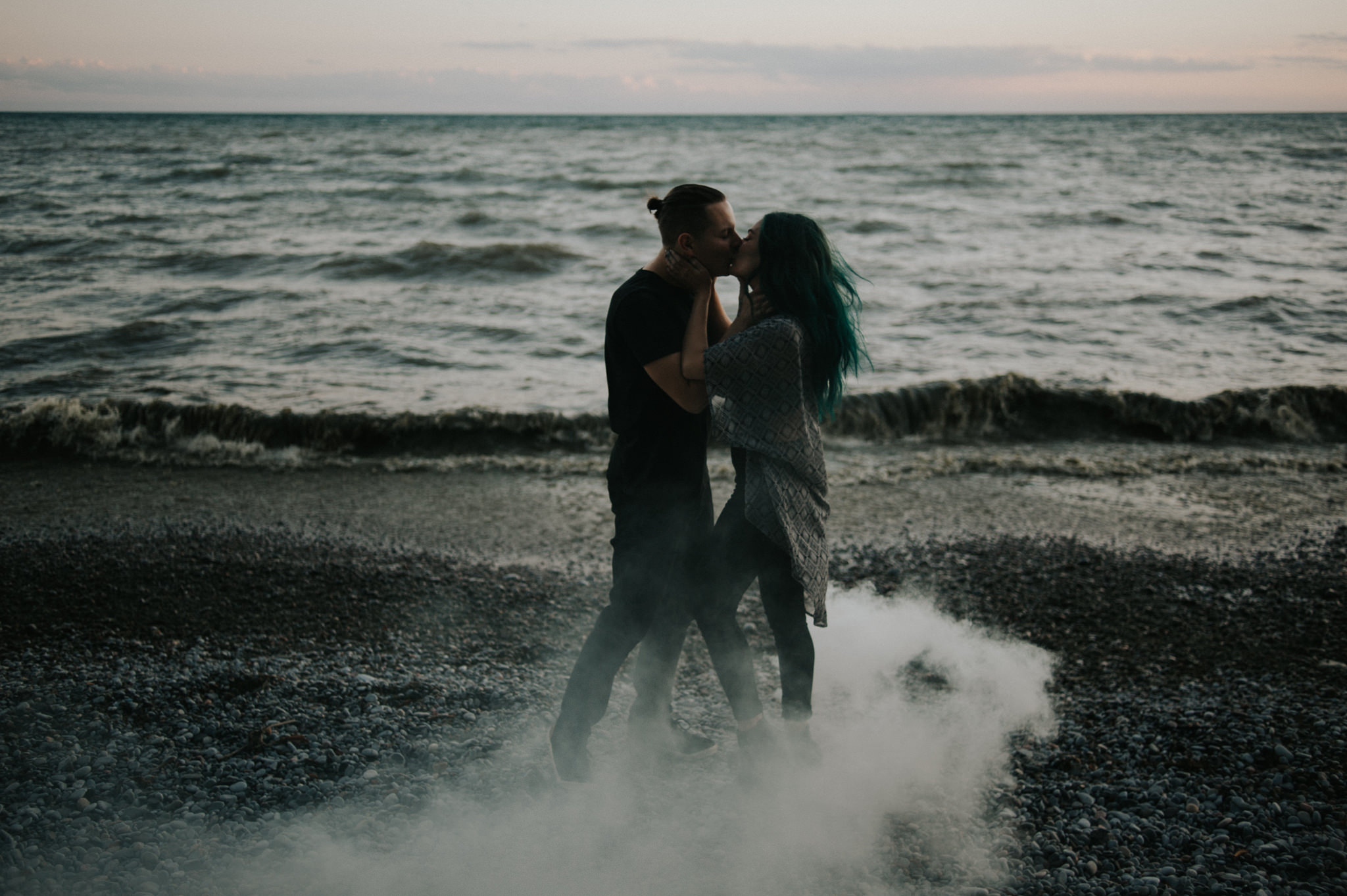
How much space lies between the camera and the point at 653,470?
276cm

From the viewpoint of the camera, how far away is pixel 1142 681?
374cm

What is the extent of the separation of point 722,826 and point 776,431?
→ 1.43 meters

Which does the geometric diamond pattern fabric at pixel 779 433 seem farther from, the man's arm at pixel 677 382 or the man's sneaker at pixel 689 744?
the man's sneaker at pixel 689 744

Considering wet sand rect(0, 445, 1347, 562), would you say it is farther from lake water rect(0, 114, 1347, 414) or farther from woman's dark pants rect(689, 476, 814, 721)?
woman's dark pants rect(689, 476, 814, 721)

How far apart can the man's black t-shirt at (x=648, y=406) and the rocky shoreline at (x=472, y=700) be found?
4.24ft

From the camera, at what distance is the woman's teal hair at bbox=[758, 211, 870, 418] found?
8.26 ft

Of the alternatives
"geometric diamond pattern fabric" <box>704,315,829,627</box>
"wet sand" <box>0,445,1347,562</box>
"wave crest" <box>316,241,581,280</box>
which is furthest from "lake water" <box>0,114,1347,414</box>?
"geometric diamond pattern fabric" <box>704,315,829,627</box>

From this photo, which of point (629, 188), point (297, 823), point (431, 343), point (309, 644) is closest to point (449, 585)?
point (309, 644)

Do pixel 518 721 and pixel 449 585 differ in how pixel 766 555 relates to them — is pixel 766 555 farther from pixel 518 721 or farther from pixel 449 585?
pixel 449 585

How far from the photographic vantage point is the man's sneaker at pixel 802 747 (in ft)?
10.1

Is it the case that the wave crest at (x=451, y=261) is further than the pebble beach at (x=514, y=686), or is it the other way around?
the wave crest at (x=451, y=261)

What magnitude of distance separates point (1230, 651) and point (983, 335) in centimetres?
726

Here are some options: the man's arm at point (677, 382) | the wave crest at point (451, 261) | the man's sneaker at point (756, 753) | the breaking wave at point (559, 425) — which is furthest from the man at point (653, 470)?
the wave crest at point (451, 261)

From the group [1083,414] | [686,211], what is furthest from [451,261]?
[686,211]
